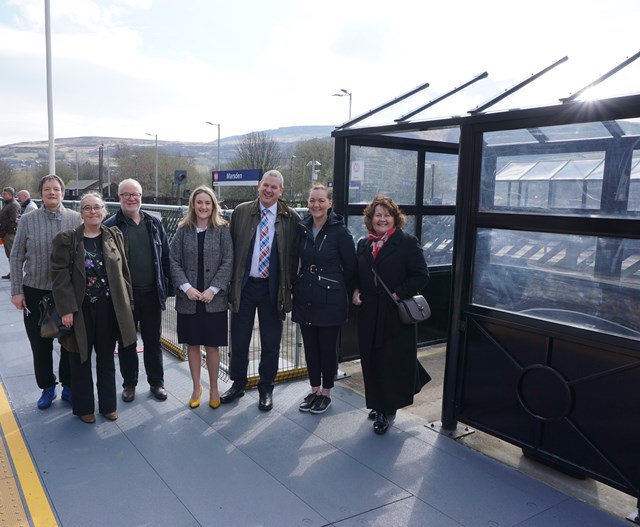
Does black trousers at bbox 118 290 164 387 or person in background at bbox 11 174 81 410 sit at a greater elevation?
person in background at bbox 11 174 81 410

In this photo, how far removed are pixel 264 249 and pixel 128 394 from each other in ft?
5.73

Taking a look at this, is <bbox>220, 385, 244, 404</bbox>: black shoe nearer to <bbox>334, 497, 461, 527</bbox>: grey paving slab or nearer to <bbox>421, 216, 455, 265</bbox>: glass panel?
<bbox>334, 497, 461, 527</bbox>: grey paving slab

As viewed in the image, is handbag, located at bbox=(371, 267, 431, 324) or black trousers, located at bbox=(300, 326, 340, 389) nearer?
handbag, located at bbox=(371, 267, 431, 324)

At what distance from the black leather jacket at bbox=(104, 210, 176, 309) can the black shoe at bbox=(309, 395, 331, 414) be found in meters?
1.50

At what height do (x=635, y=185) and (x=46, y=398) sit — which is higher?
(x=635, y=185)

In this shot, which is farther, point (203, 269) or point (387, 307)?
point (203, 269)

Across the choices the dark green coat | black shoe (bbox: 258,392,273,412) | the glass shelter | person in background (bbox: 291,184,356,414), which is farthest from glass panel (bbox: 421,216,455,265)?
the dark green coat

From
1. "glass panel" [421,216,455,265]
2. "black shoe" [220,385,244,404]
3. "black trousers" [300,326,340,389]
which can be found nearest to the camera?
"black trousers" [300,326,340,389]

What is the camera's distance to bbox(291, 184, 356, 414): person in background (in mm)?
4230

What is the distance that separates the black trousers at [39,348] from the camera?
427 cm

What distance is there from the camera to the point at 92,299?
161 inches

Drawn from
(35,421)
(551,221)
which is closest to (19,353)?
(35,421)

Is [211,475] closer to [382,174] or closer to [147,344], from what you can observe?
[147,344]

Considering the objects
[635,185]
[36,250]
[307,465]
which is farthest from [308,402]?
[635,185]
